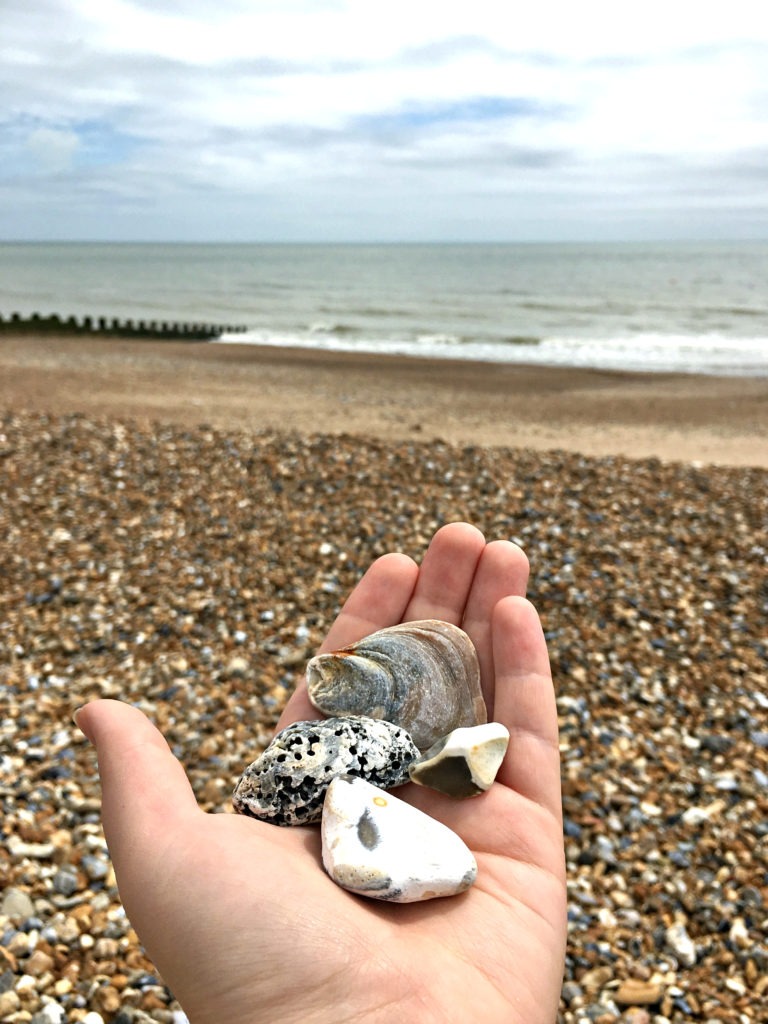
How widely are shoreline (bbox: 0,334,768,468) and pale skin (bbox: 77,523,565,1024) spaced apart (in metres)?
8.27

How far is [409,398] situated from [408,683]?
13583 mm

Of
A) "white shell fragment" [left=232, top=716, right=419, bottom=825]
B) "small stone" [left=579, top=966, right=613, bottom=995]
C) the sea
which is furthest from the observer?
→ the sea

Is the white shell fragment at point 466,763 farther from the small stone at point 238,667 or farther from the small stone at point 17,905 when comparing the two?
the small stone at point 238,667

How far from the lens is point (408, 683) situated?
2799 millimetres

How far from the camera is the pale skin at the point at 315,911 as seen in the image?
1.77 m

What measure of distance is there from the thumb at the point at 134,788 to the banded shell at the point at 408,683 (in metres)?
0.68

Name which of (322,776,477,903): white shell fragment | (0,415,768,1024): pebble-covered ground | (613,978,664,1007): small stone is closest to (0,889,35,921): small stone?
(0,415,768,1024): pebble-covered ground

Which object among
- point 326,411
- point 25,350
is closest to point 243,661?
point 326,411

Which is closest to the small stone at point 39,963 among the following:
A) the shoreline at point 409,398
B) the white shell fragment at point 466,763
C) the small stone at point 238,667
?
the white shell fragment at point 466,763

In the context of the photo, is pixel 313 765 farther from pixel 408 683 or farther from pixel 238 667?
pixel 238 667

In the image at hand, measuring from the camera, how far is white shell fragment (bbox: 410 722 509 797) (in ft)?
7.77

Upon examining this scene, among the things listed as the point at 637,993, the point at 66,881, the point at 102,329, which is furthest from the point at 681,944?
the point at 102,329

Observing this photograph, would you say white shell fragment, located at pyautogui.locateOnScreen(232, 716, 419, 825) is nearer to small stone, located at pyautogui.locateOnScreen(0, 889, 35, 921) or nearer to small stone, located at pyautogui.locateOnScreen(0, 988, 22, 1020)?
small stone, located at pyautogui.locateOnScreen(0, 988, 22, 1020)

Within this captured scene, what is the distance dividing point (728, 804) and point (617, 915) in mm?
892
